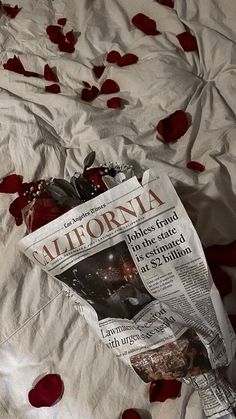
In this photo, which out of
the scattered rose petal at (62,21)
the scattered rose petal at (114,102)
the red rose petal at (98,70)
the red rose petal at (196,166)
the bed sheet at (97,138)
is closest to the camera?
the bed sheet at (97,138)

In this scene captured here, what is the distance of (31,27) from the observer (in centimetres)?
146

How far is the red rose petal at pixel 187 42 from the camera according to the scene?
50.3 inches

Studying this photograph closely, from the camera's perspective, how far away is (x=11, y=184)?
1.12 m

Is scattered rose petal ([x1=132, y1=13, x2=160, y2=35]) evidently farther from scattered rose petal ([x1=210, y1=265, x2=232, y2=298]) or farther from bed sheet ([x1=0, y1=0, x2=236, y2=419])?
scattered rose petal ([x1=210, y1=265, x2=232, y2=298])

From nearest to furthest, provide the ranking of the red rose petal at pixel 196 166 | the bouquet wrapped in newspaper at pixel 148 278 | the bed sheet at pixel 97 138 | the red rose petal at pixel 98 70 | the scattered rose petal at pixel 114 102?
the bouquet wrapped in newspaper at pixel 148 278, the bed sheet at pixel 97 138, the red rose petal at pixel 196 166, the scattered rose petal at pixel 114 102, the red rose petal at pixel 98 70

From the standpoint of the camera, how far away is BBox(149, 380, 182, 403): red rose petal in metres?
0.83

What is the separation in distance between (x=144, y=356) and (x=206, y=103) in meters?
0.60

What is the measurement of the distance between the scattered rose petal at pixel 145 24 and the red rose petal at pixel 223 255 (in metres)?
0.65

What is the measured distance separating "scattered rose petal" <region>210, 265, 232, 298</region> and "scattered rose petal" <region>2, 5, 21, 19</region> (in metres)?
0.99

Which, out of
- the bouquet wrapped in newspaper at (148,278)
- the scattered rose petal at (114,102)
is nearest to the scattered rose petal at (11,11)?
the scattered rose petal at (114,102)

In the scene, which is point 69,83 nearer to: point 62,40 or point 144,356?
point 62,40

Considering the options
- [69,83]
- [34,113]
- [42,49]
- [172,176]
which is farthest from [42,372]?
[42,49]

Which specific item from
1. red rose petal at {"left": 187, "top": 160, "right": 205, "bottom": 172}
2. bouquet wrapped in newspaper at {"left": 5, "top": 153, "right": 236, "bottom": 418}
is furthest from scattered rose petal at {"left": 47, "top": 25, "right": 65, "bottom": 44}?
bouquet wrapped in newspaper at {"left": 5, "top": 153, "right": 236, "bottom": 418}

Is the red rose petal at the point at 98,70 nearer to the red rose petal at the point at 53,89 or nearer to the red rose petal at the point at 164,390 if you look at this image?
the red rose petal at the point at 53,89
